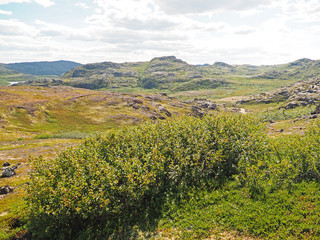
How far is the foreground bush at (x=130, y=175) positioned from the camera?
20688 millimetres

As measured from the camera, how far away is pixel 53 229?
2091 cm

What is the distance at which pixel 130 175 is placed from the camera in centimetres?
2198

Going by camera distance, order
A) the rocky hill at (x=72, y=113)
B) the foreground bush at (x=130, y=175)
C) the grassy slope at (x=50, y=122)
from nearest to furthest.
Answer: the foreground bush at (x=130, y=175)
the grassy slope at (x=50, y=122)
the rocky hill at (x=72, y=113)

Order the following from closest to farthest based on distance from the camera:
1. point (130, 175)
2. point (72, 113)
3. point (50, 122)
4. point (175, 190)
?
point (130, 175)
point (175, 190)
point (50, 122)
point (72, 113)

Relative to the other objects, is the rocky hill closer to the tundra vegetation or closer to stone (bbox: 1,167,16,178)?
stone (bbox: 1,167,16,178)

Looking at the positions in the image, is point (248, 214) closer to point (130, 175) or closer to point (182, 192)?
point (182, 192)

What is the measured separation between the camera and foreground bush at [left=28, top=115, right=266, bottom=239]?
2069 centimetres

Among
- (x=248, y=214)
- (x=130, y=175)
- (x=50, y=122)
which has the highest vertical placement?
(x=130, y=175)

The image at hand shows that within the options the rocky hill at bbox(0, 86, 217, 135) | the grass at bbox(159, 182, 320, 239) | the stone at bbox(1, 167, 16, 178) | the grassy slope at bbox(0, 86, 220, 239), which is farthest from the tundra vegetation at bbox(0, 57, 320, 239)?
the rocky hill at bbox(0, 86, 217, 135)

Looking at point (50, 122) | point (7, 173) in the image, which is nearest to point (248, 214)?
point (7, 173)

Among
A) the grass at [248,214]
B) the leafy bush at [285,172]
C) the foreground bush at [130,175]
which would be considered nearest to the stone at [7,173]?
the foreground bush at [130,175]

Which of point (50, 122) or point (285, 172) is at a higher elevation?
point (285, 172)

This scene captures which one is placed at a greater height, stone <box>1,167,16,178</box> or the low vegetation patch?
the low vegetation patch

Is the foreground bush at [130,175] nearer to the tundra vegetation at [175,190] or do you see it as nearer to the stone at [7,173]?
the tundra vegetation at [175,190]
